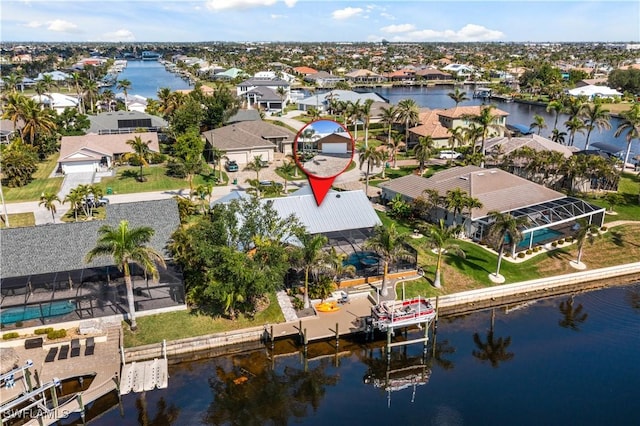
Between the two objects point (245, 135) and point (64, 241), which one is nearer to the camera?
point (64, 241)

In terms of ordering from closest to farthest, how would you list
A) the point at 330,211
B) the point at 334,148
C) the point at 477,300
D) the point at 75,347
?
the point at 334,148 < the point at 75,347 < the point at 477,300 < the point at 330,211

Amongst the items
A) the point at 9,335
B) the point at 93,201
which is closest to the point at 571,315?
the point at 9,335

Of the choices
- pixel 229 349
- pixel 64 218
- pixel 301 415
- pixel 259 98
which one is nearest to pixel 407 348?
pixel 301 415

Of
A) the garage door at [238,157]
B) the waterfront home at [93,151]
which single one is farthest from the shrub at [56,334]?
the garage door at [238,157]

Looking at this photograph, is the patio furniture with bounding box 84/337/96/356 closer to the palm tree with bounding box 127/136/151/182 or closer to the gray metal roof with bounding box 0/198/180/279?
the gray metal roof with bounding box 0/198/180/279

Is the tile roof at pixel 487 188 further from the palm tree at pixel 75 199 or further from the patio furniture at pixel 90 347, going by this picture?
the patio furniture at pixel 90 347

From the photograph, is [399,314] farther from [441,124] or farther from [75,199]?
[441,124]
